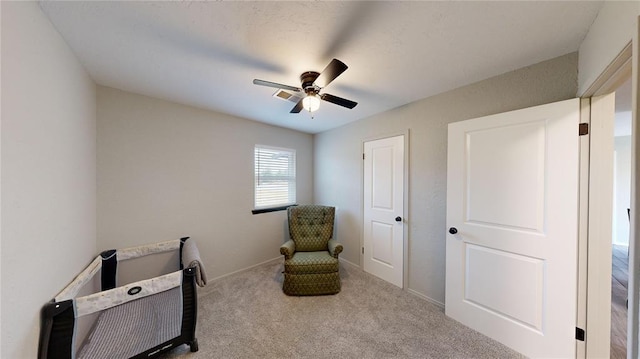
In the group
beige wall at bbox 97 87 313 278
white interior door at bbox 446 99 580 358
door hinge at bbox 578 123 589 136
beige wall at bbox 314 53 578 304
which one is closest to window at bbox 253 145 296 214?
beige wall at bbox 97 87 313 278

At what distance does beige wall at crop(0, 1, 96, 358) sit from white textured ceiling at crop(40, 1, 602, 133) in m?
0.23

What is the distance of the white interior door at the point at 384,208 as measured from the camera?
2.57m

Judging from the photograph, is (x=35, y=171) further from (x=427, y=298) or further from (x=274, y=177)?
(x=427, y=298)

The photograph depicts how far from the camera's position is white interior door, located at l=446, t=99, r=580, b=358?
1437mm

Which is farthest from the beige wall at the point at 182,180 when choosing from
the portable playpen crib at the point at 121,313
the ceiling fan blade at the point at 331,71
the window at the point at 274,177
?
the ceiling fan blade at the point at 331,71

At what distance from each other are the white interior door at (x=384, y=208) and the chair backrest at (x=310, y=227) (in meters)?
0.57

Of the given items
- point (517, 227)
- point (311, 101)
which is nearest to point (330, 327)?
point (517, 227)

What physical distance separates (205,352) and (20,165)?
5.43 feet

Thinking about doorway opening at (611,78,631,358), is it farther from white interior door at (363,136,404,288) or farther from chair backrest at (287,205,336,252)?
chair backrest at (287,205,336,252)

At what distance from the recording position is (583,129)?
1.39 metres

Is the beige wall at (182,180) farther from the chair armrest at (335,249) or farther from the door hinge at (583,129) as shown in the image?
the door hinge at (583,129)

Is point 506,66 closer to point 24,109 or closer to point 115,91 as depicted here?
point 24,109

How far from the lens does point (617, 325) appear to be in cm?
181

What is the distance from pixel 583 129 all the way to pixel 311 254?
266 centimetres
